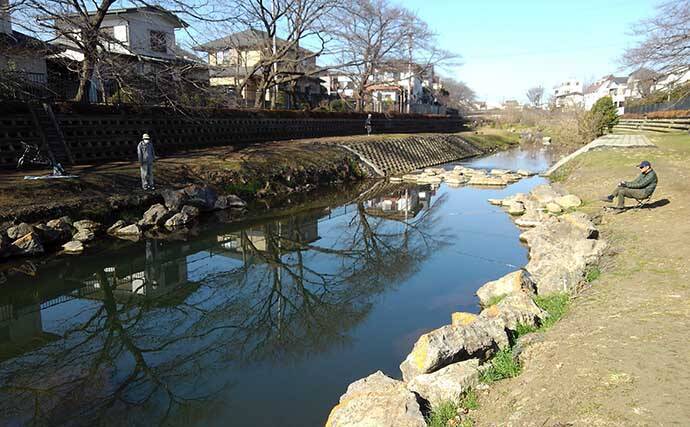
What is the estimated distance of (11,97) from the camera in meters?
15.4

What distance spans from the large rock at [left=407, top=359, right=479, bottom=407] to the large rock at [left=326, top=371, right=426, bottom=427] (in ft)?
0.63

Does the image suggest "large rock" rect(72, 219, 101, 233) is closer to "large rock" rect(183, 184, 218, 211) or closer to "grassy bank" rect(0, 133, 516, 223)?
"grassy bank" rect(0, 133, 516, 223)

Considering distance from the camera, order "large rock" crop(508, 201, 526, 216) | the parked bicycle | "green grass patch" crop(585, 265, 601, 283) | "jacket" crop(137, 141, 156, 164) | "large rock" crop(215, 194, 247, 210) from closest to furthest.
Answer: "green grass patch" crop(585, 265, 601, 283)
"jacket" crop(137, 141, 156, 164)
the parked bicycle
"large rock" crop(508, 201, 526, 216)
"large rock" crop(215, 194, 247, 210)

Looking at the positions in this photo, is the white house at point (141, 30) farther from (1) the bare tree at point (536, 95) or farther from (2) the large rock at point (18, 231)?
(1) the bare tree at point (536, 95)

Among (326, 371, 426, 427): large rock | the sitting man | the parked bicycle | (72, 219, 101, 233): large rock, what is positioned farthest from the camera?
the parked bicycle

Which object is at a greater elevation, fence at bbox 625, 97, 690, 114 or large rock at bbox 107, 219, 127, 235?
fence at bbox 625, 97, 690, 114

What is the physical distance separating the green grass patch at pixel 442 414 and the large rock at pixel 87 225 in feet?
36.9

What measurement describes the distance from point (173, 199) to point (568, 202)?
12.0m

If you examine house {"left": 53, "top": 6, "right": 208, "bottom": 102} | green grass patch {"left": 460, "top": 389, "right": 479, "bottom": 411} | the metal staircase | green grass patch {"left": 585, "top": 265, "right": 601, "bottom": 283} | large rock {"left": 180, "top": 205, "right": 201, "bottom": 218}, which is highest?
house {"left": 53, "top": 6, "right": 208, "bottom": 102}

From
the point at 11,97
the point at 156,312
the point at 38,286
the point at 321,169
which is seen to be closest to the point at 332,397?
the point at 156,312

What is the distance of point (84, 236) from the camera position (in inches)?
482

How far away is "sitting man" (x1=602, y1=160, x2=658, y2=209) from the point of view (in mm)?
10273

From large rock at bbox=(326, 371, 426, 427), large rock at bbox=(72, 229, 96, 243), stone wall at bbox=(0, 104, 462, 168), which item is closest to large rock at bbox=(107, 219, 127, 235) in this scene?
large rock at bbox=(72, 229, 96, 243)

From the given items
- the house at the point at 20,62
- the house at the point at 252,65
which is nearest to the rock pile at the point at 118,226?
the house at the point at 20,62
